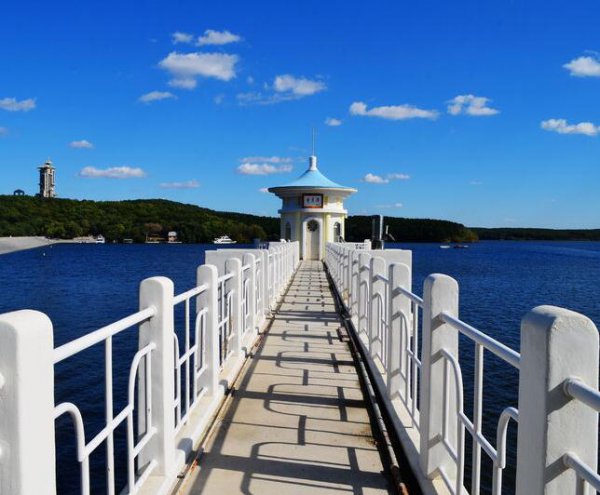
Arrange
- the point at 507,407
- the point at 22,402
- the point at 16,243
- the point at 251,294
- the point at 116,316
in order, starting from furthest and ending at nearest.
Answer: the point at 16,243 < the point at 116,316 < the point at 251,294 < the point at 507,407 < the point at 22,402

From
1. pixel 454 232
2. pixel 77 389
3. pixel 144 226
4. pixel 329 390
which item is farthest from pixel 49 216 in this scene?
pixel 329 390

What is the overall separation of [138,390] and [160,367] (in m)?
0.62

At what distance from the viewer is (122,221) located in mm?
133000

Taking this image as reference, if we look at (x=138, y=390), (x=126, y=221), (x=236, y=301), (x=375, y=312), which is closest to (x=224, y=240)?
(x=126, y=221)

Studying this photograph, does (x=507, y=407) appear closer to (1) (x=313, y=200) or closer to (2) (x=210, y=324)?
(2) (x=210, y=324)

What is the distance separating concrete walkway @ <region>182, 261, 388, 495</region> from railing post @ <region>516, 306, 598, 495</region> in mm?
1914

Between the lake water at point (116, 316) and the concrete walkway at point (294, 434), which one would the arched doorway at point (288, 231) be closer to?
the lake water at point (116, 316)

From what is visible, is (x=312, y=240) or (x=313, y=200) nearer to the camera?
(x=313, y=200)

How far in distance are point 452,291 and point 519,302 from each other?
96.5ft

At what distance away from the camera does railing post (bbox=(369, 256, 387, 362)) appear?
6449mm

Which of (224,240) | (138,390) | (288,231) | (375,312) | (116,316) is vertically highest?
(288,231)

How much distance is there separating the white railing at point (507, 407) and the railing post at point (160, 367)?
1.74 metres

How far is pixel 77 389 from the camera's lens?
12.9 meters

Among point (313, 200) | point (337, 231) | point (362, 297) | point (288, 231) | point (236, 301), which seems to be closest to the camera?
point (236, 301)
